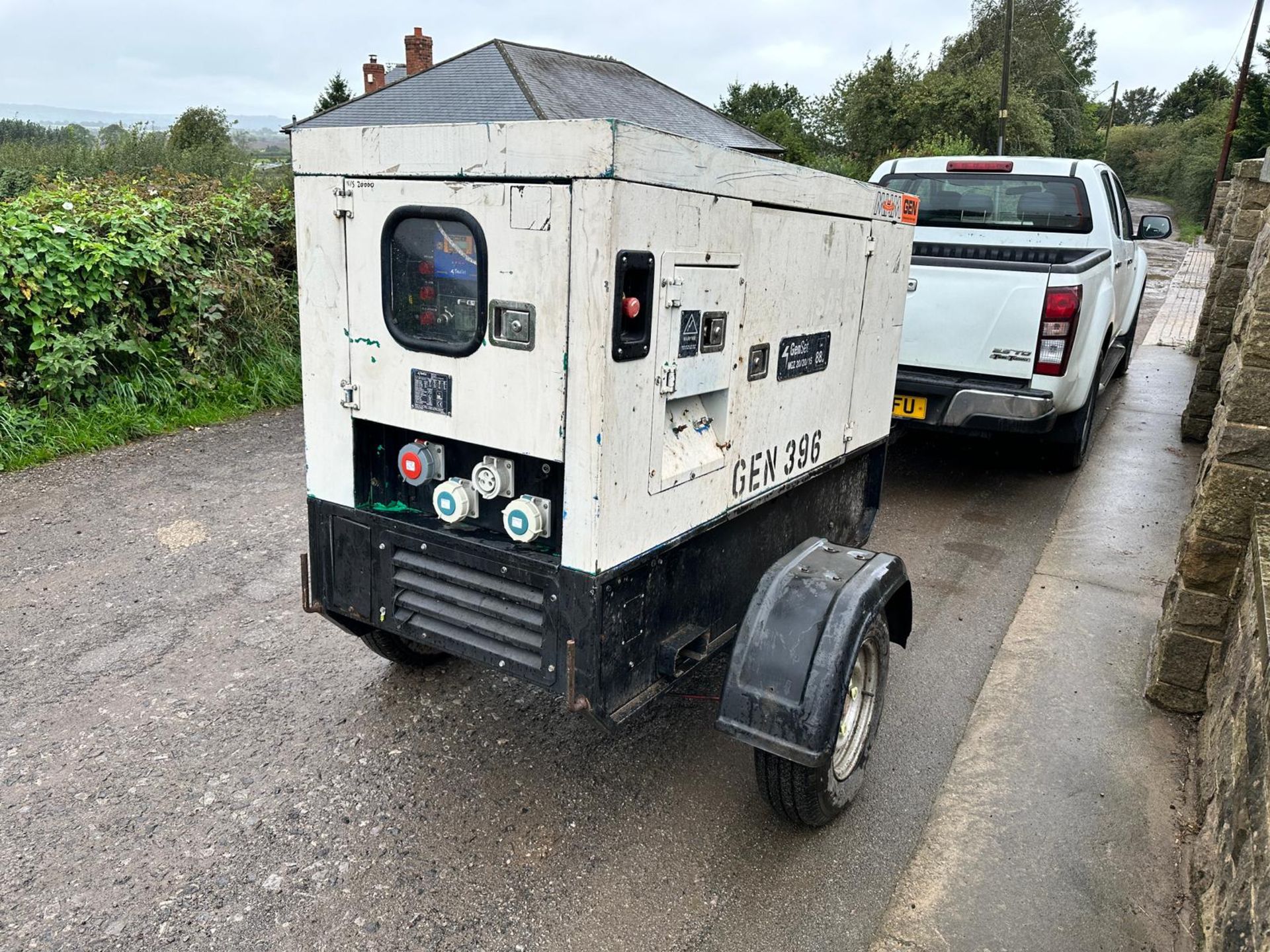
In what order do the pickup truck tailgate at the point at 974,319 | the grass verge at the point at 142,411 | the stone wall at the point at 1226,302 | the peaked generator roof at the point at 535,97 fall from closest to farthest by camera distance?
the pickup truck tailgate at the point at 974,319
the grass verge at the point at 142,411
the stone wall at the point at 1226,302
the peaked generator roof at the point at 535,97

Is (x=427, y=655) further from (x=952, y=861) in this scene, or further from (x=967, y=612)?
(x=967, y=612)

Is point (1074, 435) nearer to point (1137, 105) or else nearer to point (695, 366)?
point (695, 366)

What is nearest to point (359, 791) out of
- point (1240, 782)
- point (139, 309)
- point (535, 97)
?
point (1240, 782)

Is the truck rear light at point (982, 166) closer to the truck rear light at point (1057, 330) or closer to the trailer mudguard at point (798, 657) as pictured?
the truck rear light at point (1057, 330)

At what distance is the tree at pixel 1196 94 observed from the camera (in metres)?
61.9

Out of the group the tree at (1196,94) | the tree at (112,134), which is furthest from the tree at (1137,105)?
the tree at (112,134)

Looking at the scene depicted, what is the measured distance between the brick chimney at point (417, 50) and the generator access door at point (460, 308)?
2865 cm

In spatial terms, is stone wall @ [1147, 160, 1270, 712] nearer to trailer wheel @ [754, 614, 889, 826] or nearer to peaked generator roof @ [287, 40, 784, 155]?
trailer wheel @ [754, 614, 889, 826]

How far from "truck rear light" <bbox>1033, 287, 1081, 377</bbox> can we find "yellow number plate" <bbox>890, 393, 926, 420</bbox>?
2.24 feet

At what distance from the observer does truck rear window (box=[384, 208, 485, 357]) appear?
246cm

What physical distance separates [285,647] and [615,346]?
8.18ft

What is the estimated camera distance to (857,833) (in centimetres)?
299

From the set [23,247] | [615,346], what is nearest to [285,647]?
[615,346]

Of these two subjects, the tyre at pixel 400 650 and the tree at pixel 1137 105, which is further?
the tree at pixel 1137 105
